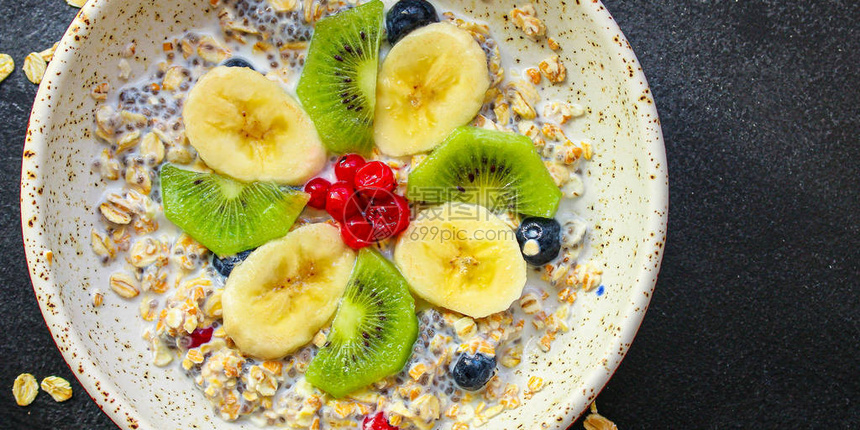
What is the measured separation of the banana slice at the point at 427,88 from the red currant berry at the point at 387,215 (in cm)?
11

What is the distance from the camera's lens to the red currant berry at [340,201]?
1.34m

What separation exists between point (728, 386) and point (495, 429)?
22.1 inches

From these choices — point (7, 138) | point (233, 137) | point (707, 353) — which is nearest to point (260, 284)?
point (233, 137)

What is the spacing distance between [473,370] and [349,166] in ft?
1.48

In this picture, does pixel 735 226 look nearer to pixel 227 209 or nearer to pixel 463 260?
pixel 463 260

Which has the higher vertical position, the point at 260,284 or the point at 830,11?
the point at 830,11

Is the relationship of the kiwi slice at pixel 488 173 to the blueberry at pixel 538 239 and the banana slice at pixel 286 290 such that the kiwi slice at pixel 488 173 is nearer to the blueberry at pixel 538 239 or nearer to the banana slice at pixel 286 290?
the blueberry at pixel 538 239

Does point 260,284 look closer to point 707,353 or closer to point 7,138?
point 7,138

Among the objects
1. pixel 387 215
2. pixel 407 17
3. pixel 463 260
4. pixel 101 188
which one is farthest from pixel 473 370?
pixel 101 188

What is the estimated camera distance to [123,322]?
138 centimetres

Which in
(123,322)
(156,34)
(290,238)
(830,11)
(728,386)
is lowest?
(123,322)

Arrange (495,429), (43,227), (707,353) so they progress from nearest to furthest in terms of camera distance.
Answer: (43,227)
(495,429)
(707,353)

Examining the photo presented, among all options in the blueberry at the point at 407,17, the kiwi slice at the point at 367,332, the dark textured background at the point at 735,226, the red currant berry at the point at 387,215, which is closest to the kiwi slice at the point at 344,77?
the blueberry at the point at 407,17

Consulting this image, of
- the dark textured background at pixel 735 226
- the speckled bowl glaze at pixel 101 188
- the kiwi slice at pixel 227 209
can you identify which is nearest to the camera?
the speckled bowl glaze at pixel 101 188
